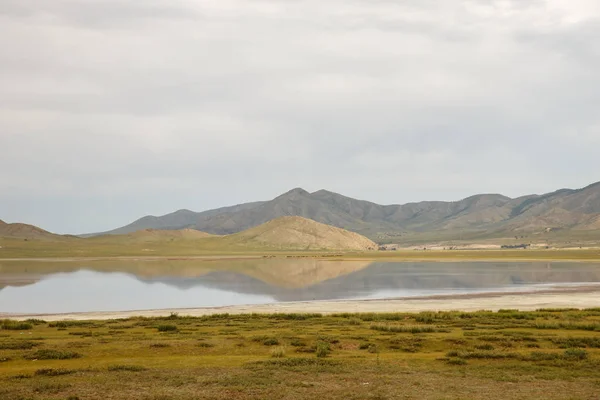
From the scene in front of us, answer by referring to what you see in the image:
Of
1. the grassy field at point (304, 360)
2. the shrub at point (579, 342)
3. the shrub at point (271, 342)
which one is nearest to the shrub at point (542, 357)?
the grassy field at point (304, 360)

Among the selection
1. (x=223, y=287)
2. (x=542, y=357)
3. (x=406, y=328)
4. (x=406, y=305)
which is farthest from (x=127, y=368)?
(x=223, y=287)

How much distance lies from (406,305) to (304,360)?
30.3 meters

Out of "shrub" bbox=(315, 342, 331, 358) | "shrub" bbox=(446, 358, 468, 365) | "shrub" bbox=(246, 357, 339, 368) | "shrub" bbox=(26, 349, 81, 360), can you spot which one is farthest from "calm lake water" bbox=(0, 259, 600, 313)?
"shrub" bbox=(446, 358, 468, 365)

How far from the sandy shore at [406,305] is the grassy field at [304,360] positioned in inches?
447

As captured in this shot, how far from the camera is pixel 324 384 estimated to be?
17969 millimetres

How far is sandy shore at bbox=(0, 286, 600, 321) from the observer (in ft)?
151

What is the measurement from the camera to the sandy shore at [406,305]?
4600 cm

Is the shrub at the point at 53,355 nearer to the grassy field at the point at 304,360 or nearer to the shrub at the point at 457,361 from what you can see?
the grassy field at the point at 304,360

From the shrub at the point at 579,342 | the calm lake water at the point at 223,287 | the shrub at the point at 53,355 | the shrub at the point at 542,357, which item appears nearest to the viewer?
the shrub at the point at 542,357

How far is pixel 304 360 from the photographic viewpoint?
21844 mm

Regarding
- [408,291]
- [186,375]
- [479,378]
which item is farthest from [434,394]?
[408,291]

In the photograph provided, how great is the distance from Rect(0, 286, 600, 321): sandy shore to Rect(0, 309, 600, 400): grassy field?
447 inches

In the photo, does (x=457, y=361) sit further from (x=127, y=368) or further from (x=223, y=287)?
(x=223, y=287)

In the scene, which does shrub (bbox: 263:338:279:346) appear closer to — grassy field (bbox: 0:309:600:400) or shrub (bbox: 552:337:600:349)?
grassy field (bbox: 0:309:600:400)
